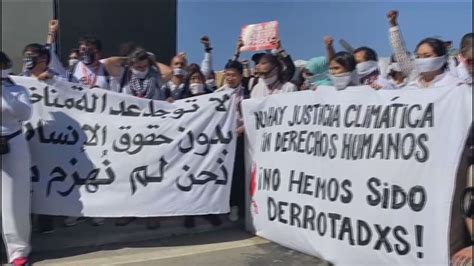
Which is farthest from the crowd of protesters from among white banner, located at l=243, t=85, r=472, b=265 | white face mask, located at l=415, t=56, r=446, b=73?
white banner, located at l=243, t=85, r=472, b=265

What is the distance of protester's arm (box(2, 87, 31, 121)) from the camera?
456 cm

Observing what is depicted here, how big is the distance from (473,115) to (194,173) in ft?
8.67

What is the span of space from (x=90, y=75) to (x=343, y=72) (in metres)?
2.69

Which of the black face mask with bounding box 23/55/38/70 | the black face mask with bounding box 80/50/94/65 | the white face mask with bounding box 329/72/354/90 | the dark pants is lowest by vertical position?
the dark pants

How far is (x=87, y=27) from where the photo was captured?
9.89 metres

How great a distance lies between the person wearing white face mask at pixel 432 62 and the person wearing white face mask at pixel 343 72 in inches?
20.8

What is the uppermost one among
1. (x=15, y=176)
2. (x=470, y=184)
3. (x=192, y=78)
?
(x=192, y=78)

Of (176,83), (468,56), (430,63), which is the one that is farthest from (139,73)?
(468,56)

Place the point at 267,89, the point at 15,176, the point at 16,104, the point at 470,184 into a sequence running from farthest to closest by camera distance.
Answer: the point at 267,89 → the point at 15,176 → the point at 16,104 → the point at 470,184

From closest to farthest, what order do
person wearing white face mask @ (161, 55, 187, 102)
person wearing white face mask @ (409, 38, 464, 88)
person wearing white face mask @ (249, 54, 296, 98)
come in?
person wearing white face mask @ (409, 38, 464, 88)
person wearing white face mask @ (249, 54, 296, 98)
person wearing white face mask @ (161, 55, 187, 102)

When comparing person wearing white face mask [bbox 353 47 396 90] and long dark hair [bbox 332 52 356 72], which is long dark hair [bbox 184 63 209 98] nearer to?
person wearing white face mask [bbox 353 47 396 90]

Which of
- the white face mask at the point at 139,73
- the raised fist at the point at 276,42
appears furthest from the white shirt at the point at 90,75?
the raised fist at the point at 276,42

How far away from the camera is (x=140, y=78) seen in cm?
598

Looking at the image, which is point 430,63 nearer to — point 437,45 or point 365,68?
point 437,45
